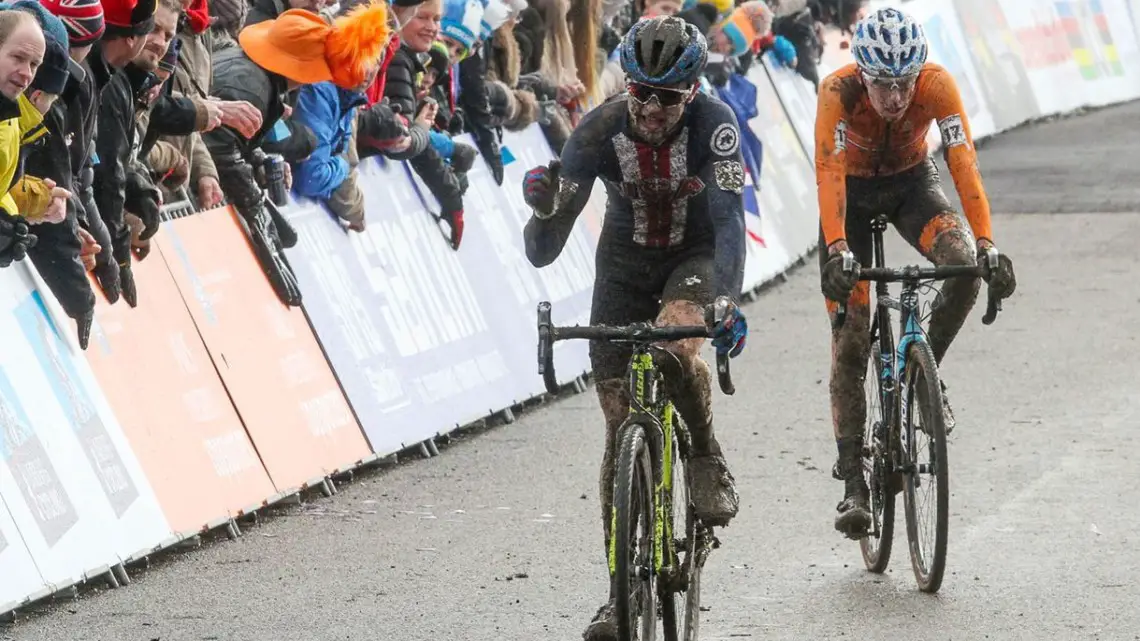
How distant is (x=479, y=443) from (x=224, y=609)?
391 centimetres

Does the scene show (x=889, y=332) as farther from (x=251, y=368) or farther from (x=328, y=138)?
(x=328, y=138)

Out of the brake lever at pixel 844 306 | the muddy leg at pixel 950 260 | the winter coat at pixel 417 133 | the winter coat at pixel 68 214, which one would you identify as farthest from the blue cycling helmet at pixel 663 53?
the winter coat at pixel 417 133

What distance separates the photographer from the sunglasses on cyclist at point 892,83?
8508 millimetres

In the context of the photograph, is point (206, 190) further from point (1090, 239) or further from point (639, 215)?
point (1090, 239)

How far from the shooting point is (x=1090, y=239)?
19.6m


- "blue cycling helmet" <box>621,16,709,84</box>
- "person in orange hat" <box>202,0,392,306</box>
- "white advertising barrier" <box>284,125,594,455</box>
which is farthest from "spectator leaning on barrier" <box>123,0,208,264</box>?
"blue cycling helmet" <box>621,16,709,84</box>

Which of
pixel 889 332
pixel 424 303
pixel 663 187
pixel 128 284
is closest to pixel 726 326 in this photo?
pixel 663 187

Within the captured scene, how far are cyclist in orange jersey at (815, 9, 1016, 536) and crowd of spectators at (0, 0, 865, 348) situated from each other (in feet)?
9.32

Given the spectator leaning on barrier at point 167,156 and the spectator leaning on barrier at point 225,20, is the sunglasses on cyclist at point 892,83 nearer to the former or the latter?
the spectator leaning on barrier at point 167,156

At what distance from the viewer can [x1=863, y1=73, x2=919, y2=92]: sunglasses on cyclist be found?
8.51 meters

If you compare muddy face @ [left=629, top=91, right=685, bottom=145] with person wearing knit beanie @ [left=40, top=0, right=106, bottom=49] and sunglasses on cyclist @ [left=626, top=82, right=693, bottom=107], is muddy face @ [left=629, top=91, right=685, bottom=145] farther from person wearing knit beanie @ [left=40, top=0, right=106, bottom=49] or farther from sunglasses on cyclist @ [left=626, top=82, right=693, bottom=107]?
person wearing knit beanie @ [left=40, top=0, right=106, bottom=49]

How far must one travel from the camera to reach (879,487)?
8.60m

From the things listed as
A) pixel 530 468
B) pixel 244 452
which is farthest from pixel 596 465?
pixel 244 452

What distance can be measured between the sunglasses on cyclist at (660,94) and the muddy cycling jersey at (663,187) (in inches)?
8.8
